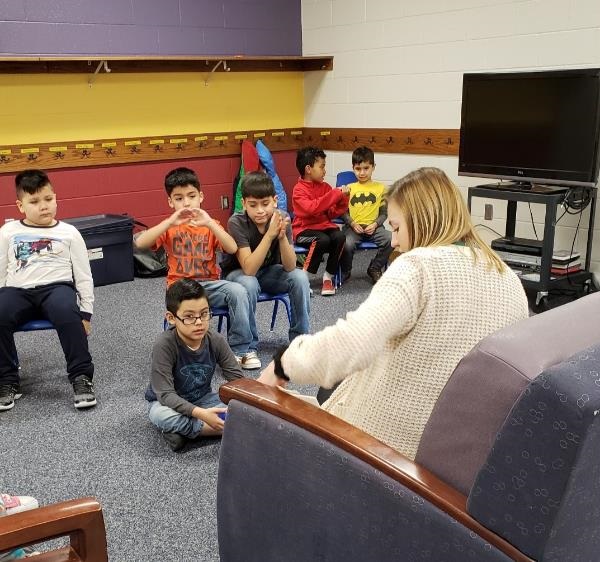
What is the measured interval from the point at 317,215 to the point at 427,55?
4.74 feet

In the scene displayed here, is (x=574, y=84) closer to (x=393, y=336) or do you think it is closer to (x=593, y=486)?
(x=393, y=336)

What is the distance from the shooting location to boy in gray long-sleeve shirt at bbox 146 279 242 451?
2.37 m

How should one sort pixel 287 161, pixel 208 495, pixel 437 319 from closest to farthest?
pixel 437 319
pixel 208 495
pixel 287 161

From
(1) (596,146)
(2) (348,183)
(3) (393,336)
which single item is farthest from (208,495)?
(2) (348,183)

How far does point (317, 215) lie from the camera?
4500 millimetres

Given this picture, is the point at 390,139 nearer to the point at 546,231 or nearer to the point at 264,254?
the point at 546,231

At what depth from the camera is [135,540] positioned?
1.91m

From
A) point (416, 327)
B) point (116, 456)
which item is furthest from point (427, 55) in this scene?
point (416, 327)

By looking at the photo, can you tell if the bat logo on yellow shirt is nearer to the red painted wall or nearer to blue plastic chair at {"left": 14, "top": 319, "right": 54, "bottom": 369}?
the red painted wall

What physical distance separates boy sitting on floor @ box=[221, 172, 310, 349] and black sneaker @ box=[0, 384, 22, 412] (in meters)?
1.01

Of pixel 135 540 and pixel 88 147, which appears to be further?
pixel 88 147

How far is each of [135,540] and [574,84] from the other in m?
3.27

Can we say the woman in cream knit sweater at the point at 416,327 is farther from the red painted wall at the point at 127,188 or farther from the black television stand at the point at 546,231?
the red painted wall at the point at 127,188

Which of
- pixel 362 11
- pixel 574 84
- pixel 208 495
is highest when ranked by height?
pixel 362 11
